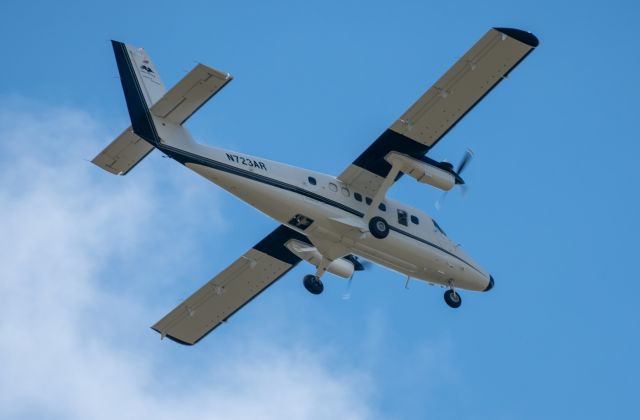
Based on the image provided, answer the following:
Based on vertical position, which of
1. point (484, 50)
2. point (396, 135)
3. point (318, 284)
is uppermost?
point (484, 50)

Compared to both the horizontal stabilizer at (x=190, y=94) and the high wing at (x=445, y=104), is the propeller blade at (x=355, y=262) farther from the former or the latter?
the horizontal stabilizer at (x=190, y=94)

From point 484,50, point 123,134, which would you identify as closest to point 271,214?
point 123,134

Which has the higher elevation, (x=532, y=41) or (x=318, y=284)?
(x=532, y=41)

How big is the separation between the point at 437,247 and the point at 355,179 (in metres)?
3.89

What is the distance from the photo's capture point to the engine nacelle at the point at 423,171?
37.1 m

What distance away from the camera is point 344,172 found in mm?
37594

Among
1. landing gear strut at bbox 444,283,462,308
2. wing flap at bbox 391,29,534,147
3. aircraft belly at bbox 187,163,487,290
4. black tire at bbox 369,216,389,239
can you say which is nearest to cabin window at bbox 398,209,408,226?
aircraft belly at bbox 187,163,487,290

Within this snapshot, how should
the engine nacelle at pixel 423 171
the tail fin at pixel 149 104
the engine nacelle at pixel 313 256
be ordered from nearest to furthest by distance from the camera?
the tail fin at pixel 149 104 < the engine nacelle at pixel 423 171 < the engine nacelle at pixel 313 256

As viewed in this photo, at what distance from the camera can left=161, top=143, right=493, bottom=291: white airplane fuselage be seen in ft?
117

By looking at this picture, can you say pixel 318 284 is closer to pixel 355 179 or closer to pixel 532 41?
pixel 355 179

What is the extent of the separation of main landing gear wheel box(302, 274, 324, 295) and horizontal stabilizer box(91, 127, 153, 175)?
6.77 m

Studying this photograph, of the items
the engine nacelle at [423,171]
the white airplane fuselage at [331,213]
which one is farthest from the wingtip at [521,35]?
the white airplane fuselage at [331,213]

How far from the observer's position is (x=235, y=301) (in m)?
42.1

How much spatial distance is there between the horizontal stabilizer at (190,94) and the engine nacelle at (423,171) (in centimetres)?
623
